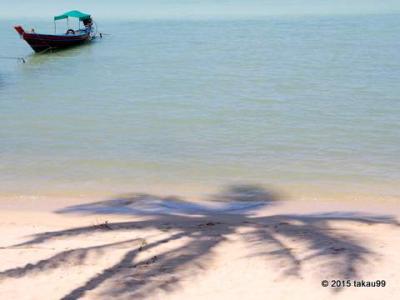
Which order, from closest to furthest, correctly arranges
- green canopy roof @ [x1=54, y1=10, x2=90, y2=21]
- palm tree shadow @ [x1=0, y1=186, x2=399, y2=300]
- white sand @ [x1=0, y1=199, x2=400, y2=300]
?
white sand @ [x1=0, y1=199, x2=400, y2=300], palm tree shadow @ [x1=0, y1=186, x2=399, y2=300], green canopy roof @ [x1=54, y1=10, x2=90, y2=21]

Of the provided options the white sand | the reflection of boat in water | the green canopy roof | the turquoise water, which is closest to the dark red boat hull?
the reflection of boat in water

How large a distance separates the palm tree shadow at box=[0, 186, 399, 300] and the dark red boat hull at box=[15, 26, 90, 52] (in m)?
22.8

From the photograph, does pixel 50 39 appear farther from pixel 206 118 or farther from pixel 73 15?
pixel 206 118

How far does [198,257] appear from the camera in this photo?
7.55m

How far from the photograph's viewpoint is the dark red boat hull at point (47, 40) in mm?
32188

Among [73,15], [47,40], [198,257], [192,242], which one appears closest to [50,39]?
[47,40]

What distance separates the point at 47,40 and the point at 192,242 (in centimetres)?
2623

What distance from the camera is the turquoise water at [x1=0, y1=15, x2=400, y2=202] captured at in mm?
12998

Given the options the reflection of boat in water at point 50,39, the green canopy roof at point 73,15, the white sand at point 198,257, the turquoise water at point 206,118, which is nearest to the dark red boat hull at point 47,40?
the reflection of boat in water at point 50,39

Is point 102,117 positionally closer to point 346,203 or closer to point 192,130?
point 192,130

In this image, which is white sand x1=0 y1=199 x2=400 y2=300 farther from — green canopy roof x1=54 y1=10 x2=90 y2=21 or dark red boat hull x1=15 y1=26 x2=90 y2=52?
green canopy roof x1=54 y1=10 x2=90 y2=21

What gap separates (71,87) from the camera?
24.2 meters

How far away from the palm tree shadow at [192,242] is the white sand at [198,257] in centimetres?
1

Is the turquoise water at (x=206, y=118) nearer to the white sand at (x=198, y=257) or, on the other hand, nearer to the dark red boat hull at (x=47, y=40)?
the dark red boat hull at (x=47, y=40)
